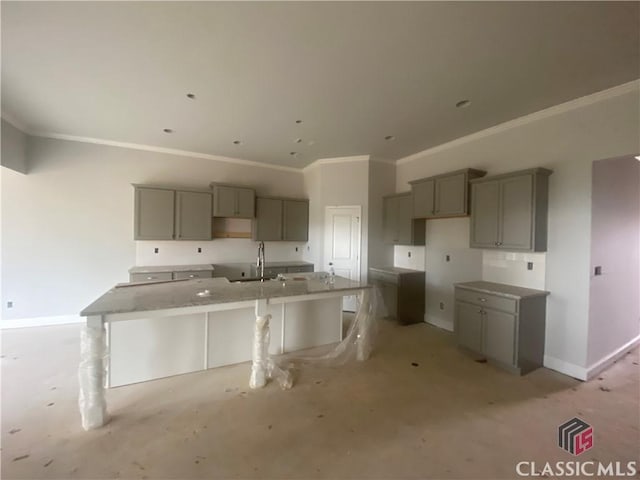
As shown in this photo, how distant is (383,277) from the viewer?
462 centimetres

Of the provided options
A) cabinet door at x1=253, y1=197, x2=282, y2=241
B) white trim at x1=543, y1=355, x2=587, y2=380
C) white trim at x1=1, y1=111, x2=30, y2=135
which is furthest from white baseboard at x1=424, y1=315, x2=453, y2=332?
white trim at x1=1, y1=111, x2=30, y2=135

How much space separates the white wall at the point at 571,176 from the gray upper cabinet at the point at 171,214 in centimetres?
477

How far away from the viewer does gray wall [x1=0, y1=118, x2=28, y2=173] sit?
3.55 metres

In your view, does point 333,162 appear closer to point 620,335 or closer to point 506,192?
point 506,192

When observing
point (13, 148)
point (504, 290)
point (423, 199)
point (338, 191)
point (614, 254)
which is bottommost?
point (504, 290)

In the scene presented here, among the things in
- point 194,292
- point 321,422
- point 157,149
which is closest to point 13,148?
point 157,149

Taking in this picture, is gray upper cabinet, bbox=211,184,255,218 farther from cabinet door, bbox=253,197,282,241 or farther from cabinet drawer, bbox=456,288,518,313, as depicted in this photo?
cabinet drawer, bbox=456,288,518,313

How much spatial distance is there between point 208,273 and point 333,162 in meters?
3.00

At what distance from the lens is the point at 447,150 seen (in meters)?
4.21

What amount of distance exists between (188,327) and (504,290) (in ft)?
11.4

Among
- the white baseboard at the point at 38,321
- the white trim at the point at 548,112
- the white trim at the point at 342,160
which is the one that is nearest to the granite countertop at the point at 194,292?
the white baseboard at the point at 38,321

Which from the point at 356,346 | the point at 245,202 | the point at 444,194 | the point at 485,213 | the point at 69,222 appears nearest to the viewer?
the point at 356,346

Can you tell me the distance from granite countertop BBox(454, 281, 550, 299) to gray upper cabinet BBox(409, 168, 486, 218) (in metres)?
0.96

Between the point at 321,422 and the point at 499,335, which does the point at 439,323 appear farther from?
the point at 321,422
